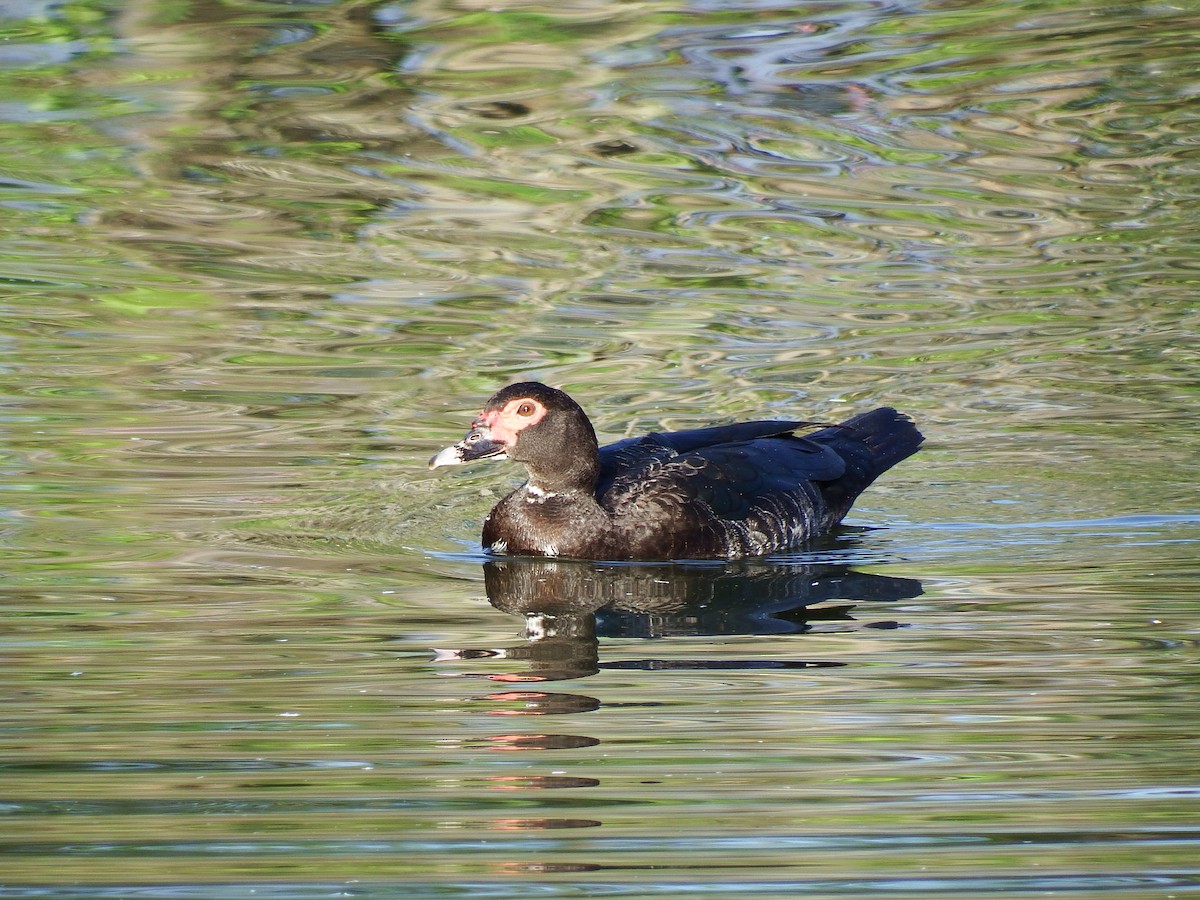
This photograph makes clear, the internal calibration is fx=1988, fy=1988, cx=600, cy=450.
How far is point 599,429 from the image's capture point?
10.4m

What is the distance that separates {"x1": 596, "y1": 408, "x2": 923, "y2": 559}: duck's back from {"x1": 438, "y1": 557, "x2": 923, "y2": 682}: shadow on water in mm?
158

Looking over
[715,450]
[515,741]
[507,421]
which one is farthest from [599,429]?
[515,741]

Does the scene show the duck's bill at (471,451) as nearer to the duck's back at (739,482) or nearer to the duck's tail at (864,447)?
the duck's back at (739,482)

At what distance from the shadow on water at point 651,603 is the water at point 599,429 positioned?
1.3 inches

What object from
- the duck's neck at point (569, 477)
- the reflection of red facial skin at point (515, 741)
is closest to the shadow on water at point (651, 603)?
the duck's neck at point (569, 477)

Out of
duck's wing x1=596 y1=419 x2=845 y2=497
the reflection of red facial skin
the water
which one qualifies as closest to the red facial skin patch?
duck's wing x1=596 y1=419 x2=845 y2=497

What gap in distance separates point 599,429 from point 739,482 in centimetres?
151

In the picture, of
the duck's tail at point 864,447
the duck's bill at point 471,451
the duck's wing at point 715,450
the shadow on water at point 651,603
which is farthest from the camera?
the duck's tail at point 864,447

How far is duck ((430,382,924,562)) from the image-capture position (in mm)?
8688

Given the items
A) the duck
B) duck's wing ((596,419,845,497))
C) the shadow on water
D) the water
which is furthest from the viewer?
duck's wing ((596,419,845,497))

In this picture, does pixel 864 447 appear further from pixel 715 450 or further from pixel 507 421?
pixel 507 421

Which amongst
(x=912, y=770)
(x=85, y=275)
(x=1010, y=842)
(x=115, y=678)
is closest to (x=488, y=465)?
(x=85, y=275)

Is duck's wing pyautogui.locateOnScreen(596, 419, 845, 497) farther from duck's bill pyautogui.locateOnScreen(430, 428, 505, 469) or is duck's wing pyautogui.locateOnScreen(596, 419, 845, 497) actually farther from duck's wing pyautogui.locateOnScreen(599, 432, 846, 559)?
duck's bill pyautogui.locateOnScreen(430, 428, 505, 469)

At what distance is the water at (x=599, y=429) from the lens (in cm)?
484
